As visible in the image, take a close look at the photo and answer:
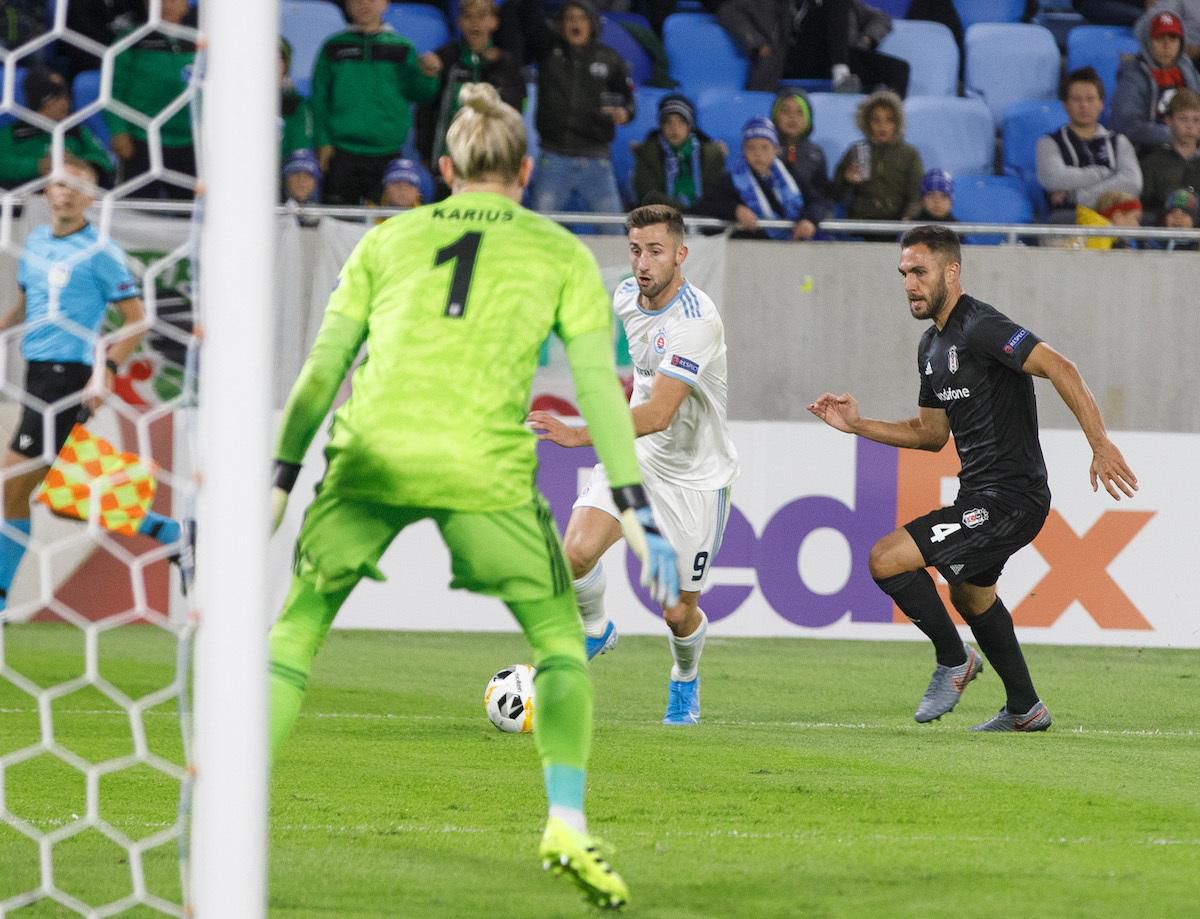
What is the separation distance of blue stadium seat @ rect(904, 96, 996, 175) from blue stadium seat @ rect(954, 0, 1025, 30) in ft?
4.87

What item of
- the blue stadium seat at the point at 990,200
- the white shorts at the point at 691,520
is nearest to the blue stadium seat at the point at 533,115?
the blue stadium seat at the point at 990,200

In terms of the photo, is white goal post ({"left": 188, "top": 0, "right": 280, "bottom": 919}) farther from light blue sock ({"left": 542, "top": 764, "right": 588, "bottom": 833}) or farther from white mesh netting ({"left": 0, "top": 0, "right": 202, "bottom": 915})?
light blue sock ({"left": 542, "top": 764, "right": 588, "bottom": 833})

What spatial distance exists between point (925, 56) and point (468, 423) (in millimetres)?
11890

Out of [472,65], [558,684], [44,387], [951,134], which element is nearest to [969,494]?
[558,684]

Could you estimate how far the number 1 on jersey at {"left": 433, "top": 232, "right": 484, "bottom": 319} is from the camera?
4047 mm

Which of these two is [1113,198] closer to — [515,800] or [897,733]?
[897,733]

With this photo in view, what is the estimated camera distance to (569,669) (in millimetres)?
4086

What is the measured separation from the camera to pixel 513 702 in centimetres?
698

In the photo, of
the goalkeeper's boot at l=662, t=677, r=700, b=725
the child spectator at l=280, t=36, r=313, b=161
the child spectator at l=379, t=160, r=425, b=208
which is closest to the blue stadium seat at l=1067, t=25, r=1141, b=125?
the child spectator at l=379, t=160, r=425, b=208

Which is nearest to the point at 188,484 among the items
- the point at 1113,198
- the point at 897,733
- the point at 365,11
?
the point at 897,733

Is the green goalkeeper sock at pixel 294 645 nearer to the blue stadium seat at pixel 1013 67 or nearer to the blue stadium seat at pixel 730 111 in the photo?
the blue stadium seat at pixel 730 111

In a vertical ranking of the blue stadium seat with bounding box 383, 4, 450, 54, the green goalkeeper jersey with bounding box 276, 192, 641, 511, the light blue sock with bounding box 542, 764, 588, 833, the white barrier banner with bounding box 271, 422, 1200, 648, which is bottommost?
the white barrier banner with bounding box 271, 422, 1200, 648

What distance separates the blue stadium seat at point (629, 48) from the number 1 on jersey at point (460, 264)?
10.5 metres

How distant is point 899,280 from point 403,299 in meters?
8.87
